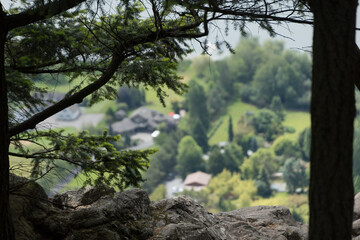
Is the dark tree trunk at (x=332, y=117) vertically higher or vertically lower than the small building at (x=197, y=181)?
lower

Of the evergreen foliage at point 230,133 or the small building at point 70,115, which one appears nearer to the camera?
the evergreen foliage at point 230,133

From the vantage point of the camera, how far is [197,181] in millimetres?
78000

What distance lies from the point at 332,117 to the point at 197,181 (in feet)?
250

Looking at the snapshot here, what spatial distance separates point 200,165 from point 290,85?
1398 inches

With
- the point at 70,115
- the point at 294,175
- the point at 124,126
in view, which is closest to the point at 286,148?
the point at 294,175

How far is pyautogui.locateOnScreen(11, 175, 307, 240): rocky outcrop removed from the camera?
13.3ft

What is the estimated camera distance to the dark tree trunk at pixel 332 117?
2.69 meters

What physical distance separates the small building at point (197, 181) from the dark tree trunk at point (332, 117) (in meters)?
74.7

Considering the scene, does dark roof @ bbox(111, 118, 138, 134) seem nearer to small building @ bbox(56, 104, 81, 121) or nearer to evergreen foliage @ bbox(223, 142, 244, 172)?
small building @ bbox(56, 104, 81, 121)

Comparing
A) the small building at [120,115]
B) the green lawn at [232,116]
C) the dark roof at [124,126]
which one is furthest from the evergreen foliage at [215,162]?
the small building at [120,115]

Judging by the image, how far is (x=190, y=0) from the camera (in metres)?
3.35

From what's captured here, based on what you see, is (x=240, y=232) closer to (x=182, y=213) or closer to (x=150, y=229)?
(x=182, y=213)

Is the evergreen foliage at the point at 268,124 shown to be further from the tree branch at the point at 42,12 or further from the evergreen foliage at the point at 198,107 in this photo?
the tree branch at the point at 42,12

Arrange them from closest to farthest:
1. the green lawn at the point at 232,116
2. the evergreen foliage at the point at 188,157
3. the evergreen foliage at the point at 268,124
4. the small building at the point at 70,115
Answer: the evergreen foliage at the point at 188,157
the evergreen foliage at the point at 268,124
the green lawn at the point at 232,116
the small building at the point at 70,115
